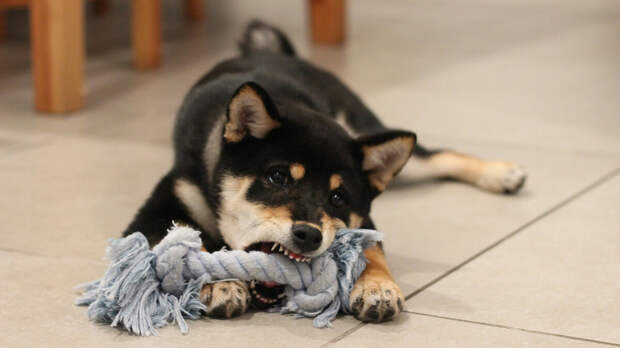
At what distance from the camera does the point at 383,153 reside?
2.52 m

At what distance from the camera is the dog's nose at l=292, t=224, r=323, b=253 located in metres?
2.16

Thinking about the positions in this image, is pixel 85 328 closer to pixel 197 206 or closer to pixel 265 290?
pixel 265 290

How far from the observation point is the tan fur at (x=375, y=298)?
2.25 m

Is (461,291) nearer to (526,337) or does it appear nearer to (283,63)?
(526,337)

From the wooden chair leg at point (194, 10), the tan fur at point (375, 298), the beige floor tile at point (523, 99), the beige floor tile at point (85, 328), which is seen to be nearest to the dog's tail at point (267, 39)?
the beige floor tile at point (523, 99)

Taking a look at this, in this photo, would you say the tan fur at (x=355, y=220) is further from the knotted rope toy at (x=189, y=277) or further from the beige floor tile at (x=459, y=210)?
the beige floor tile at (x=459, y=210)

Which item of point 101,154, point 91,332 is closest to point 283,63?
point 101,154

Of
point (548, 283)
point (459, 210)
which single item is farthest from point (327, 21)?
point (548, 283)

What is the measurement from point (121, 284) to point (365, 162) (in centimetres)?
74

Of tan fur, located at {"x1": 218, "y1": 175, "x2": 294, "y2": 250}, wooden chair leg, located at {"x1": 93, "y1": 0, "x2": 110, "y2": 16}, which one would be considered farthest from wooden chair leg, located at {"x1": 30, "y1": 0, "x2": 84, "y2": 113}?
wooden chair leg, located at {"x1": 93, "y1": 0, "x2": 110, "y2": 16}

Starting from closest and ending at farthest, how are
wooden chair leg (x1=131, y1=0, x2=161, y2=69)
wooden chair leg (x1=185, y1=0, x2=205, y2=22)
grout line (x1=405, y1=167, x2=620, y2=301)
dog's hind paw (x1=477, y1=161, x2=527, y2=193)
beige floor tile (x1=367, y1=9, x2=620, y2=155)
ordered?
grout line (x1=405, y1=167, x2=620, y2=301) → dog's hind paw (x1=477, y1=161, x2=527, y2=193) → beige floor tile (x1=367, y1=9, x2=620, y2=155) → wooden chair leg (x1=131, y1=0, x2=161, y2=69) → wooden chair leg (x1=185, y1=0, x2=205, y2=22)

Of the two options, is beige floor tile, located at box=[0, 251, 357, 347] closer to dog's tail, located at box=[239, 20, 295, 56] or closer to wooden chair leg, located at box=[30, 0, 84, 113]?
dog's tail, located at box=[239, 20, 295, 56]

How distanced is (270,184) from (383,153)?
1.20ft

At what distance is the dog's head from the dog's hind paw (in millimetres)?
1079
